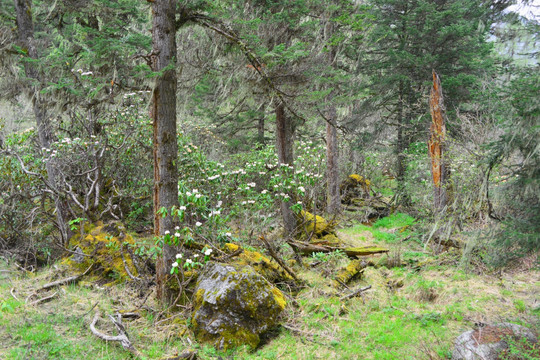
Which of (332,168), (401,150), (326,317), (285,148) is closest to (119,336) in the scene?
(326,317)

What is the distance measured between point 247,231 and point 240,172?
1616 millimetres

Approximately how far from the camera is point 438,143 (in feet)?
26.0

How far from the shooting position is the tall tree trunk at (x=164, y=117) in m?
4.77

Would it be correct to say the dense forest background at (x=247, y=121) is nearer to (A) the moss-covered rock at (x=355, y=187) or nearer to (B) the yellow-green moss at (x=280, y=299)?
(A) the moss-covered rock at (x=355, y=187)

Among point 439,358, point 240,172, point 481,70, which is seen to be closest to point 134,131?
point 240,172

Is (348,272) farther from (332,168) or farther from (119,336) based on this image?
(332,168)

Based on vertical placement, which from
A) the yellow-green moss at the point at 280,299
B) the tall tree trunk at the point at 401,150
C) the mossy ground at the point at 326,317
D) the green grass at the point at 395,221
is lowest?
the green grass at the point at 395,221

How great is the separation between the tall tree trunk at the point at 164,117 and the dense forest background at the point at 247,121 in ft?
0.07

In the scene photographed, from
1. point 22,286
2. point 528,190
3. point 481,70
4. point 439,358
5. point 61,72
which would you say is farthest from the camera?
point 481,70

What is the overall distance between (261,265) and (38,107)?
20.1 ft

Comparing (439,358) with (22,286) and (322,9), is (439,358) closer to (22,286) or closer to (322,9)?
(22,286)

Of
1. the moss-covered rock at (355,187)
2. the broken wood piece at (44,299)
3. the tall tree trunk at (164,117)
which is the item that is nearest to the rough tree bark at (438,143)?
the moss-covered rock at (355,187)

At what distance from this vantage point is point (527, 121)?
3.28m

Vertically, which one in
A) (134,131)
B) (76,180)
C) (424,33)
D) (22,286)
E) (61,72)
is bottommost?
(22,286)
